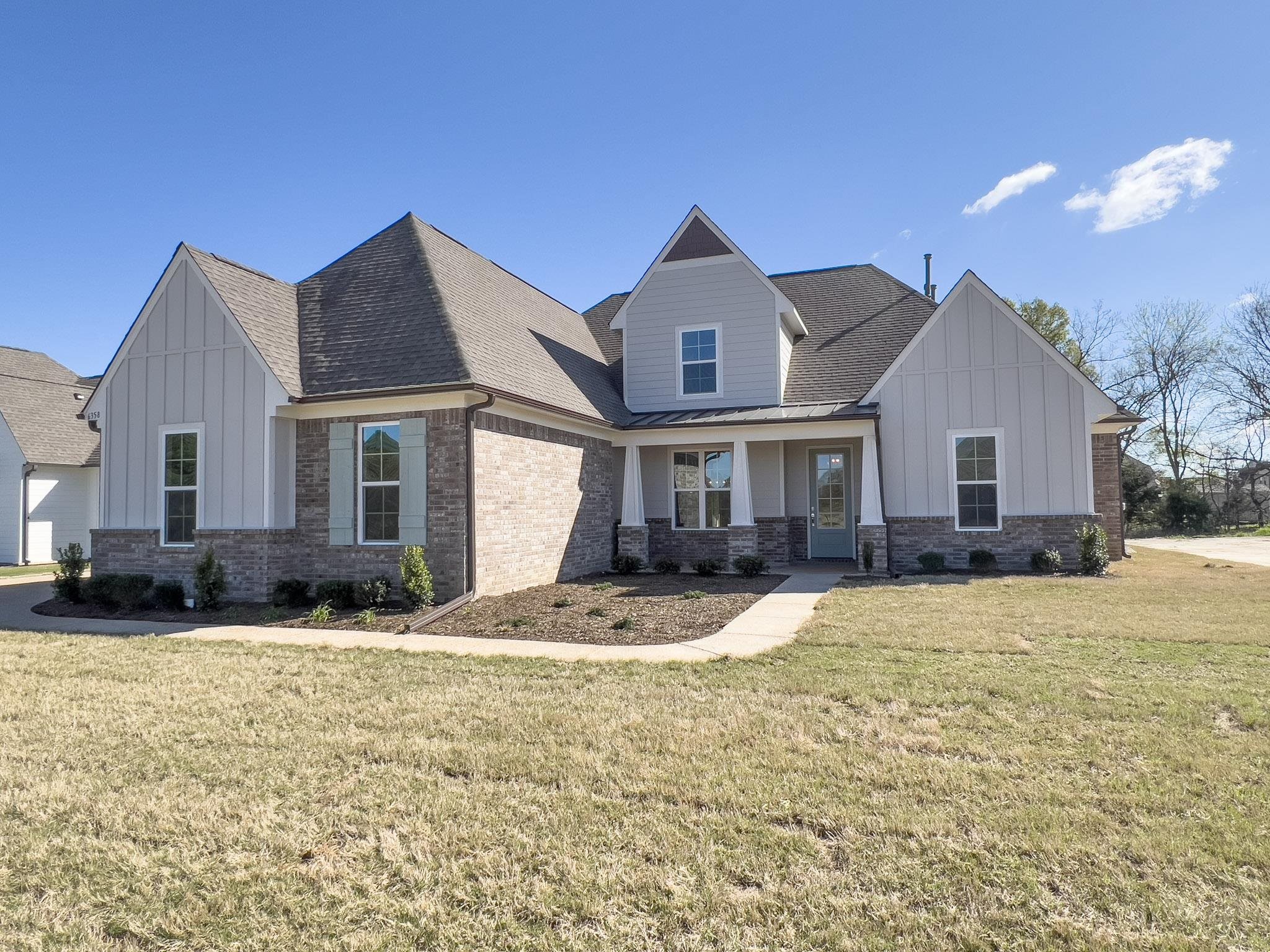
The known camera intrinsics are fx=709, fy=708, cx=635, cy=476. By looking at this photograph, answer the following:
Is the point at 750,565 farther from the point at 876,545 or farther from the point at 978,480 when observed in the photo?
the point at 978,480

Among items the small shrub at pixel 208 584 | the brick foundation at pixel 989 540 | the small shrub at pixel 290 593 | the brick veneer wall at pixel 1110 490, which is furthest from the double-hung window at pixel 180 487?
the brick veneer wall at pixel 1110 490

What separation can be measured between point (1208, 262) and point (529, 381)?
2773cm

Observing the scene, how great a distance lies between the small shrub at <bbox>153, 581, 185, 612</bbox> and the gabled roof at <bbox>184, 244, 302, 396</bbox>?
363 centimetres

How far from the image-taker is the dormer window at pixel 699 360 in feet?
55.1

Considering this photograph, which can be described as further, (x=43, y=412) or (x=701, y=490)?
(x=43, y=412)

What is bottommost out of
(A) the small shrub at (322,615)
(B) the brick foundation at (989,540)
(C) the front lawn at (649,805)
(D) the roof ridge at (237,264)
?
(C) the front lawn at (649,805)

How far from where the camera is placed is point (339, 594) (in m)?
10.9

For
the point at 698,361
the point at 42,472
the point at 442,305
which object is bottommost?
the point at 42,472

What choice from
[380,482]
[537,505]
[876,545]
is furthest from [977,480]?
[380,482]

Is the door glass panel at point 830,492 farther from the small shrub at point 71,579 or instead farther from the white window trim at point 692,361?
the small shrub at point 71,579

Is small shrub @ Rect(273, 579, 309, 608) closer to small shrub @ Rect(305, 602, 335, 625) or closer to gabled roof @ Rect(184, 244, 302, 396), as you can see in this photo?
small shrub @ Rect(305, 602, 335, 625)

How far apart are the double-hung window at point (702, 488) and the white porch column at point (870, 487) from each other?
9.70 ft

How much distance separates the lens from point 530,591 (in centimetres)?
1212

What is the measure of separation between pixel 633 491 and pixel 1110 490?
1135 centimetres
